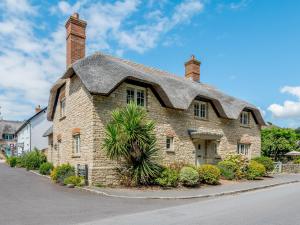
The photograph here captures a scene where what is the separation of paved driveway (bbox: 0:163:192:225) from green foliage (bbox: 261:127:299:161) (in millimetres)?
24856

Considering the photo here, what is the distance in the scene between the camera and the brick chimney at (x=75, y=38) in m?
18.4

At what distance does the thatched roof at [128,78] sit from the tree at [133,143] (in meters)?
1.59

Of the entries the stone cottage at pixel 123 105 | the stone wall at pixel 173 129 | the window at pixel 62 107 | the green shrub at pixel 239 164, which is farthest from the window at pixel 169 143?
the window at pixel 62 107

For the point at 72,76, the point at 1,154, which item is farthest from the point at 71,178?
the point at 1,154

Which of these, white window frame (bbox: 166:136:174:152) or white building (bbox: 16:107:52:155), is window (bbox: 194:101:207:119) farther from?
white building (bbox: 16:107:52:155)

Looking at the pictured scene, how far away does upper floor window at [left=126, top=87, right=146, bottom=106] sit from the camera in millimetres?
16595

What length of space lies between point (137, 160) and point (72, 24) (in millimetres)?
9719

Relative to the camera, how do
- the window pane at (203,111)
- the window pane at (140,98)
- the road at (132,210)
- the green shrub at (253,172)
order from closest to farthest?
the road at (132,210) < the window pane at (140,98) < the green shrub at (253,172) < the window pane at (203,111)

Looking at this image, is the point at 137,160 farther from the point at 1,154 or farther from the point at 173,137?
the point at 1,154

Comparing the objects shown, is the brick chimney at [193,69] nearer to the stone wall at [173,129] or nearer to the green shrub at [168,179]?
the stone wall at [173,129]

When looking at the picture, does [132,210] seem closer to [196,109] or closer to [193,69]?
[196,109]

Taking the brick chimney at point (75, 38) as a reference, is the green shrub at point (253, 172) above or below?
below

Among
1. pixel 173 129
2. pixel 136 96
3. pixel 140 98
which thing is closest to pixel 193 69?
pixel 173 129

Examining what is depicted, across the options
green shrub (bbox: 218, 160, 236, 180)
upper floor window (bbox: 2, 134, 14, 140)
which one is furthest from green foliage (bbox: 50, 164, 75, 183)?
upper floor window (bbox: 2, 134, 14, 140)
